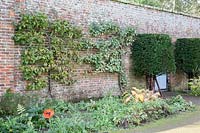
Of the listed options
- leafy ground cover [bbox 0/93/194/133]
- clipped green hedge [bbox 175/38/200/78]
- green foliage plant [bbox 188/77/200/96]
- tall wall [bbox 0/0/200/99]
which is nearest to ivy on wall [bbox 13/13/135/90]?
tall wall [bbox 0/0/200/99]

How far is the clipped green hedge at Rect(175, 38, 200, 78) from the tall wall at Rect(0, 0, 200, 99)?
733 mm

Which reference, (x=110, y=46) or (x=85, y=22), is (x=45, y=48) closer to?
(x=85, y=22)

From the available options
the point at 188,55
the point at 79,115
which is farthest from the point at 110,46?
the point at 79,115

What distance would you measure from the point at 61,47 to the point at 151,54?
142 inches

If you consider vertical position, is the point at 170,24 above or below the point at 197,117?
above

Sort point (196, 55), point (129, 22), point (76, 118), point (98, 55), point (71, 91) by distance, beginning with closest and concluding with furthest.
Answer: point (76, 118)
point (71, 91)
point (98, 55)
point (129, 22)
point (196, 55)

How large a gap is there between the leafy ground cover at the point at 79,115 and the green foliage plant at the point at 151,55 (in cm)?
273

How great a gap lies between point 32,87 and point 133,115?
3.03m

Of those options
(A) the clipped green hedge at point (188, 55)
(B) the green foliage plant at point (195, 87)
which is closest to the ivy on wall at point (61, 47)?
(B) the green foliage plant at point (195, 87)

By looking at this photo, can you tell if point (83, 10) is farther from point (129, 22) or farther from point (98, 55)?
point (129, 22)

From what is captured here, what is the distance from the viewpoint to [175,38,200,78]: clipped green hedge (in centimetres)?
1430

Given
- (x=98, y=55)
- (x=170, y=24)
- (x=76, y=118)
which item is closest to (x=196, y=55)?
(x=170, y=24)

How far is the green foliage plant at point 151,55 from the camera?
40.0 ft

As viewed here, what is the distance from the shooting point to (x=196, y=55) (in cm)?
1427
